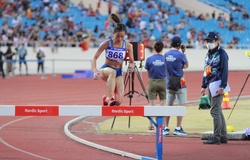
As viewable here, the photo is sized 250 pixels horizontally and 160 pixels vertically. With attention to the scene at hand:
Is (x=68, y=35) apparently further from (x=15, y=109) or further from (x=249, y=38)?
(x=15, y=109)

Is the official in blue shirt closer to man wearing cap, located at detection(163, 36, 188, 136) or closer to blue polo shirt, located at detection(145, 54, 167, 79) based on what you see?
blue polo shirt, located at detection(145, 54, 167, 79)

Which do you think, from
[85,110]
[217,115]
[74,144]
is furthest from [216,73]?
[85,110]

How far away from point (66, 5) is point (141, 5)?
21.9 ft

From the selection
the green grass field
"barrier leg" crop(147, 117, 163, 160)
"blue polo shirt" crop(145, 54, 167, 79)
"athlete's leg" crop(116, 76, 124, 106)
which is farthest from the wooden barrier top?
"blue polo shirt" crop(145, 54, 167, 79)

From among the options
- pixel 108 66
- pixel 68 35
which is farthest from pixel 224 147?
pixel 68 35

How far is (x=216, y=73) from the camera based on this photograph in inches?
543

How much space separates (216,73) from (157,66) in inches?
103

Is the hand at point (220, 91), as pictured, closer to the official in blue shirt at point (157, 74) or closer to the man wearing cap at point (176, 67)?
the man wearing cap at point (176, 67)

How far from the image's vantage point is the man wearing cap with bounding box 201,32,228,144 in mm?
13664

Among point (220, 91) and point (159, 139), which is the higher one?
point (220, 91)

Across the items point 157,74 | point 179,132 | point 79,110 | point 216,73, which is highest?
point 216,73

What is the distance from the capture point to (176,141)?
14633 millimetres

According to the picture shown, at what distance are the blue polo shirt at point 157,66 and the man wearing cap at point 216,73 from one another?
2302mm

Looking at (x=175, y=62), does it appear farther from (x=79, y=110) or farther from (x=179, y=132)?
(x=79, y=110)
